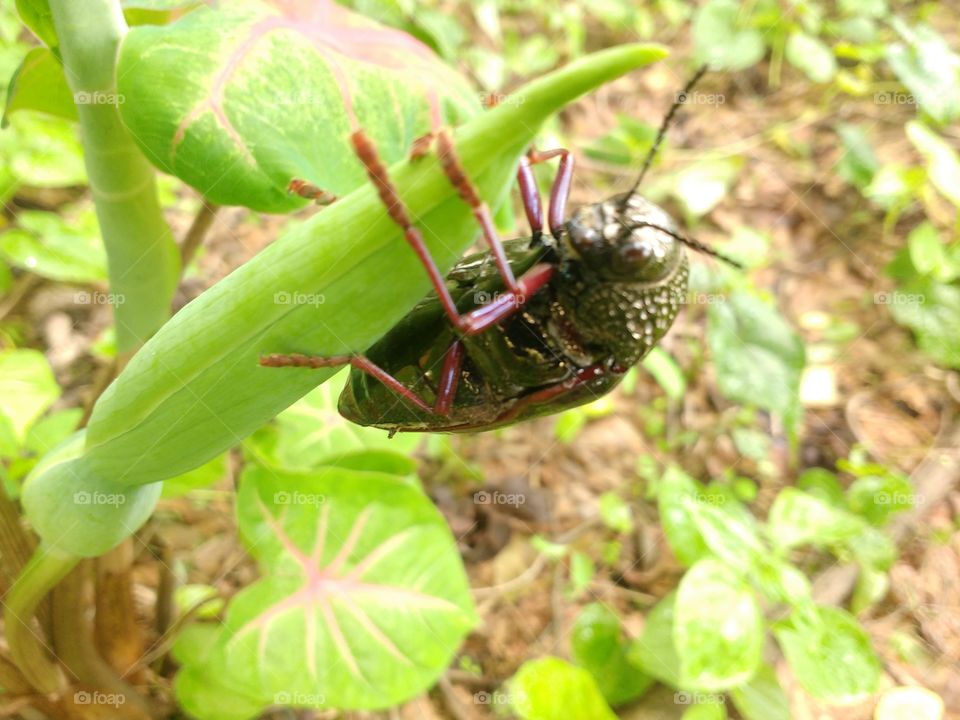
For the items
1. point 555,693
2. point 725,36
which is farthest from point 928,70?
point 555,693

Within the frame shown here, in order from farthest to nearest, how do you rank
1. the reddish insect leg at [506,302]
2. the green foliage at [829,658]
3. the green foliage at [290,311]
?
the green foliage at [829,658]
the reddish insect leg at [506,302]
the green foliage at [290,311]

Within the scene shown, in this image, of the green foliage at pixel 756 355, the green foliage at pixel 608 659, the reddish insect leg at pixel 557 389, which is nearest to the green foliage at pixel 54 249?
the reddish insect leg at pixel 557 389

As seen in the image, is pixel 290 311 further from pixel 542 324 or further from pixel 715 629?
pixel 715 629

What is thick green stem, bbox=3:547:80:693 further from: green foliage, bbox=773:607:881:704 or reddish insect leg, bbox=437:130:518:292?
green foliage, bbox=773:607:881:704

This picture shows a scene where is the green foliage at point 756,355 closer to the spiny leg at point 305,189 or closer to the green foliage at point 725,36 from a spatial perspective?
the green foliage at point 725,36

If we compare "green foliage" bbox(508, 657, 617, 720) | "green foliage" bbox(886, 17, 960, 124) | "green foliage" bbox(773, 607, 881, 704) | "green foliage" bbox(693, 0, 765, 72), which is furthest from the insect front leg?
"green foliage" bbox(693, 0, 765, 72)
